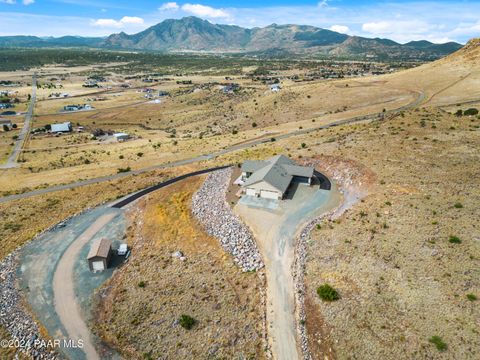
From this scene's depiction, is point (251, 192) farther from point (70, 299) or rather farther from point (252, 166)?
point (70, 299)

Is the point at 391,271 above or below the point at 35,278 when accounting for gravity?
above

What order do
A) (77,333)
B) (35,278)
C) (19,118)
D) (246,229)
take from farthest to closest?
1. (19,118)
2. (246,229)
3. (35,278)
4. (77,333)

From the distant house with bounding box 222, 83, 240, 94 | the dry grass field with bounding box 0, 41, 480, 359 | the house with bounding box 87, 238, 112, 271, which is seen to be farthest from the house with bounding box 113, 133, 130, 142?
the distant house with bounding box 222, 83, 240, 94

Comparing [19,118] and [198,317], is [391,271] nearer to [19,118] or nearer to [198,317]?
[198,317]

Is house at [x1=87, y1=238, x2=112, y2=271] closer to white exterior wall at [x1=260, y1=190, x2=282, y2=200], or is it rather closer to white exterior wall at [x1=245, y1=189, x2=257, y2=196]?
white exterior wall at [x1=245, y1=189, x2=257, y2=196]

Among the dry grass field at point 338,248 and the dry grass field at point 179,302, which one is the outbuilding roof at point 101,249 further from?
the dry grass field at point 338,248

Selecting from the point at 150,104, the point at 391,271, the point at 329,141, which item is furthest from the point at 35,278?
the point at 150,104
